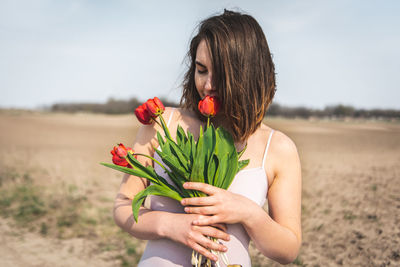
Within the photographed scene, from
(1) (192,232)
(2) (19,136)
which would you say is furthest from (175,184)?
(2) (19,136)

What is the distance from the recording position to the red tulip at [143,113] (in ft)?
4.82

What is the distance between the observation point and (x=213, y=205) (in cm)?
121

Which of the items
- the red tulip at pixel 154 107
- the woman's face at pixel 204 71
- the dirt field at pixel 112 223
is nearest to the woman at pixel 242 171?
the woman's face at pixel 204 71

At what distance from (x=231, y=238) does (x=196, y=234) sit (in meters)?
0.28

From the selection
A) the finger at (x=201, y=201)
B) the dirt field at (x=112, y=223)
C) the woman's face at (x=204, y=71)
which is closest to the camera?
the finger at (x=201, y=201)

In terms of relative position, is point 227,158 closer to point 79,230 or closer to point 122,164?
point 122,164

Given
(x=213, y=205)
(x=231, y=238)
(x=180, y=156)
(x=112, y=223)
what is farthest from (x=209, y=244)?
(x=112, y=223)

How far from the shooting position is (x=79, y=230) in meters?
5.70

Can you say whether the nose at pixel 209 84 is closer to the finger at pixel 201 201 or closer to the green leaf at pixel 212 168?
the green leaf at pixel 212 168

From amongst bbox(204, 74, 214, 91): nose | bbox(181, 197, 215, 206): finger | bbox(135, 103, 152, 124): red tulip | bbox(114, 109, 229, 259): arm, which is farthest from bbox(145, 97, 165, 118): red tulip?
bbox(181, 197, 215, 206): finger

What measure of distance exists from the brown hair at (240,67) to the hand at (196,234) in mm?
474

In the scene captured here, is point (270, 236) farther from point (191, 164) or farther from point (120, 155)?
point (120, 155)

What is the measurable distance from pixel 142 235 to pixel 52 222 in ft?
17.6

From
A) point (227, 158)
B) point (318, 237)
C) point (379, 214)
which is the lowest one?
point (318, 237)
